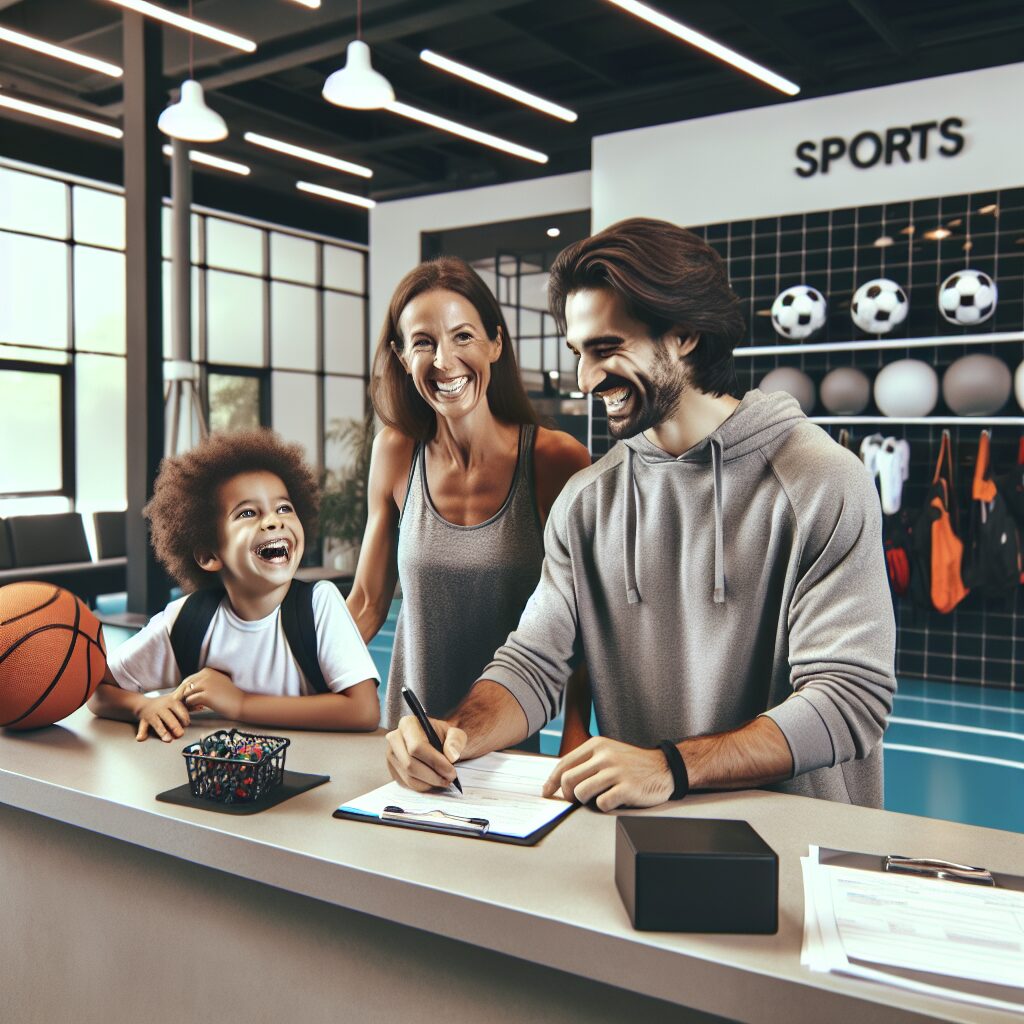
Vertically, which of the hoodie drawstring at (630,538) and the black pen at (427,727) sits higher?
the hoodie drawstring at (630,538)

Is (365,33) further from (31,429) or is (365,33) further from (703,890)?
(703,890)

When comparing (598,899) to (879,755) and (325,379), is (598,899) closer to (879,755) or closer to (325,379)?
(879,755)

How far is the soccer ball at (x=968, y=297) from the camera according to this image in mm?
6000

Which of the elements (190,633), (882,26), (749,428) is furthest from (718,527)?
(882,26)

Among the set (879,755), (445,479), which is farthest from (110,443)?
(879,755)

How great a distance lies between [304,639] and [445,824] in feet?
2.33

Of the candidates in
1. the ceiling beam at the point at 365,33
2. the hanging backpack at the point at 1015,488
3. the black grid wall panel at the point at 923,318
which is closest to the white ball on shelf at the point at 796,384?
the black grid wall panel at the point at 923,318

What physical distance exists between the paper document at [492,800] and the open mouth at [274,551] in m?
0.54

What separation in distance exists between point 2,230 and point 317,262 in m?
3.63

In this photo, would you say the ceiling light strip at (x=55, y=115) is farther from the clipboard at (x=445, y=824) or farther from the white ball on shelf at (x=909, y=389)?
the clipboard at (x=445, y=824)

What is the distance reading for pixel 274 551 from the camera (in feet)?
6.20

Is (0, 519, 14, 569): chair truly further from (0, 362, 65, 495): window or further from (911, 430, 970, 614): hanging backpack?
(911, 430, 970, 614): hanging backpack

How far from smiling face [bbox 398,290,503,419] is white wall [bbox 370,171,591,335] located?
288 inches

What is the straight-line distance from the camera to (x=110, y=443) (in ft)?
32.8
